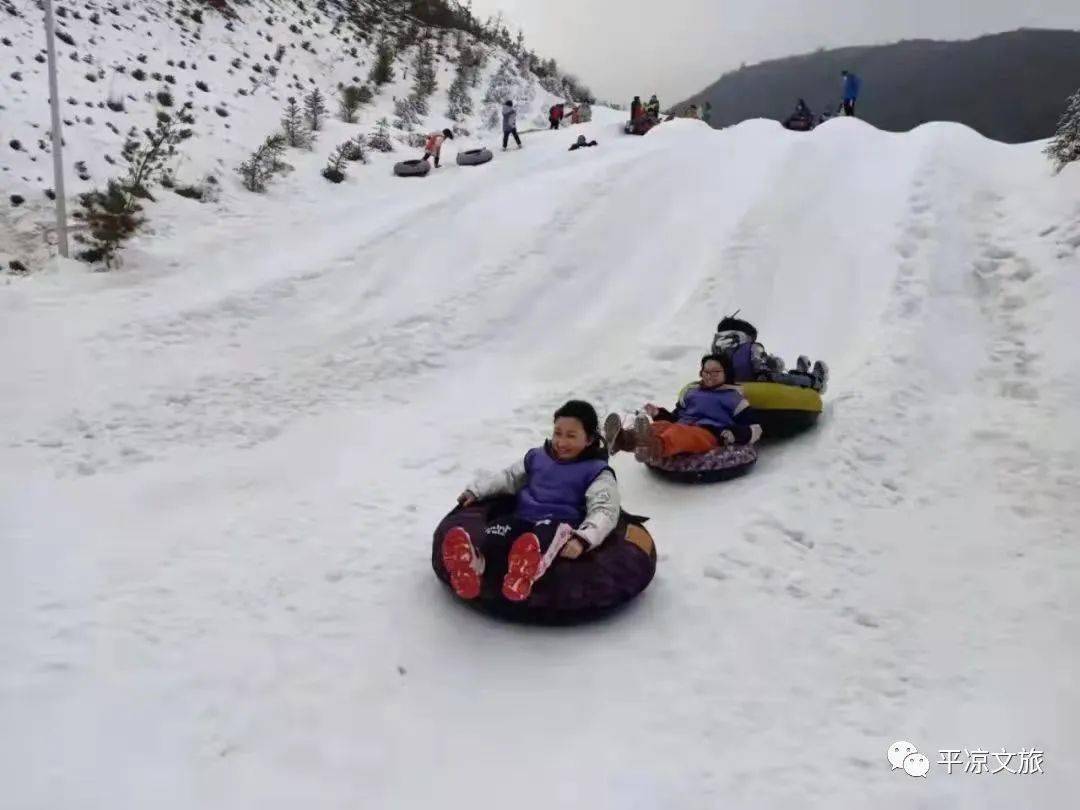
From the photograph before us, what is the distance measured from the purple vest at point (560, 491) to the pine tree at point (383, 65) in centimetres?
1574

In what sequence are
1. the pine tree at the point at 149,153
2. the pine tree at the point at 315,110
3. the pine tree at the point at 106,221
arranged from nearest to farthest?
1. the pine tree at the point at 106,221
2. the pine tree at the point at 149,153
3. the pine tree at the point at 315,110

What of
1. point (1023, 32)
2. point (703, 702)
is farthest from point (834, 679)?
point (1023, 32)

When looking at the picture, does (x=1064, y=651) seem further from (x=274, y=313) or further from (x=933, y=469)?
(x=274, y=313)

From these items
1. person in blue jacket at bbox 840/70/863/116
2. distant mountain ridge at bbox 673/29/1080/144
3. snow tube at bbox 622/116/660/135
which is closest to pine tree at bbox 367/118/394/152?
snow tube at bbox 622/116/660/135

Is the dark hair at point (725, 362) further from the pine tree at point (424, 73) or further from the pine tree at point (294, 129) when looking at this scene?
the pine tree at point (424, 73)

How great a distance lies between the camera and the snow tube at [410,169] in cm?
1309

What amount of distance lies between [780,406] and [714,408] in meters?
0.54

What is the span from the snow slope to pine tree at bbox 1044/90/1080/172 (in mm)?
481

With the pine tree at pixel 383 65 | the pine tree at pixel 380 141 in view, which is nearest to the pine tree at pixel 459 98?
the pine tree at pixel 383 65

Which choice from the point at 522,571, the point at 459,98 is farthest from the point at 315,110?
the point at 522,571

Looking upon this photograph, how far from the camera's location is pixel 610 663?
3762 millimetres

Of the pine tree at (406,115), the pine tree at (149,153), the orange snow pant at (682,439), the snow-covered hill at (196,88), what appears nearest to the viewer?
the orange snow pant at (682,439)

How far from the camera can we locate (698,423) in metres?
5.90

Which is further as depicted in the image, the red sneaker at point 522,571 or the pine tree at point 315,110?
the pine tree at point 315,110
